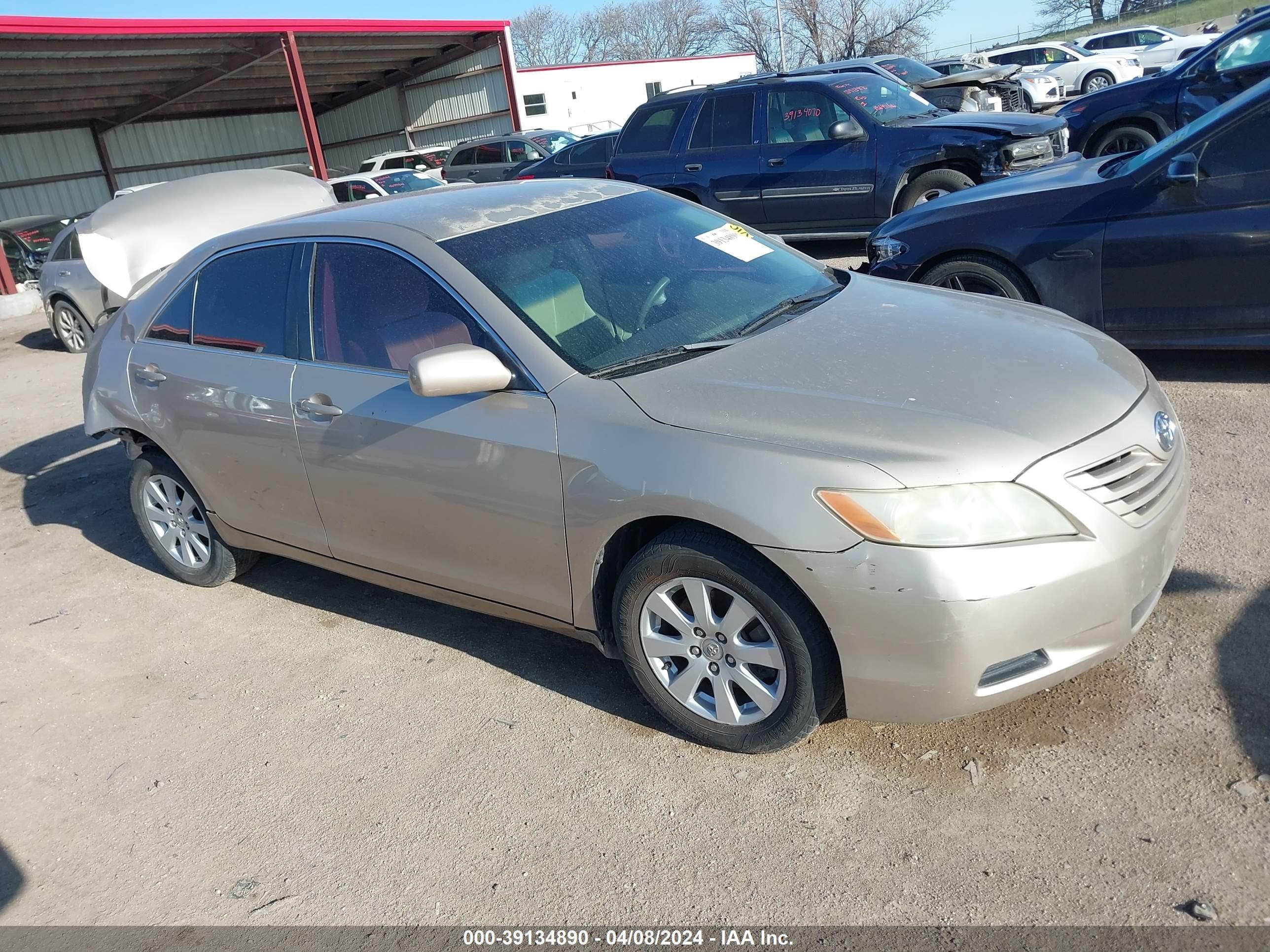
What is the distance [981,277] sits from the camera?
579 centimetres

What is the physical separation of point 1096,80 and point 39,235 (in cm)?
2528

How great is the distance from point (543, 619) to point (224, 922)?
130cm

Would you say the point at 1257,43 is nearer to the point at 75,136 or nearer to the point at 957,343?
the point at 957,343

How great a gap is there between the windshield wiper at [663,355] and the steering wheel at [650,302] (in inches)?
6.7

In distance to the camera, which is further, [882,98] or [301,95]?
[301,95]

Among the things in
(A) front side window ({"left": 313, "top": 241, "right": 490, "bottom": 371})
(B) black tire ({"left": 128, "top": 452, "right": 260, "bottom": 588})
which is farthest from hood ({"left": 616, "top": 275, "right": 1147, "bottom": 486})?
(B) black tire ({"left": 128, "top": 452, "right": 260, "bottom": 588})

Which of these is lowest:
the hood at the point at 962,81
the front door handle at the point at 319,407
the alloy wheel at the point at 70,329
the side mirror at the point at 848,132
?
the alloy wheel at the point at 70,329

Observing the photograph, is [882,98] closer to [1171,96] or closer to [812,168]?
[812,168]

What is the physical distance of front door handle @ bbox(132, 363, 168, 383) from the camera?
4.50 meters

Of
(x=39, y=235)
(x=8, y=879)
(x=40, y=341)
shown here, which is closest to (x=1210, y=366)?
(x=8, y=879)

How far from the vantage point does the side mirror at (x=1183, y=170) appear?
5082 mm

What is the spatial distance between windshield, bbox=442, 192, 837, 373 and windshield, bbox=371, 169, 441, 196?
43.6ft

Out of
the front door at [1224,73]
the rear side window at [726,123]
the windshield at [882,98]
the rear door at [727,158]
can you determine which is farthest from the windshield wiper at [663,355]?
the front door at [1224,73]

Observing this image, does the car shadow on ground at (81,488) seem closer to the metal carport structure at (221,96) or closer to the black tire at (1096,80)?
the metal carport structure at (221,96)
